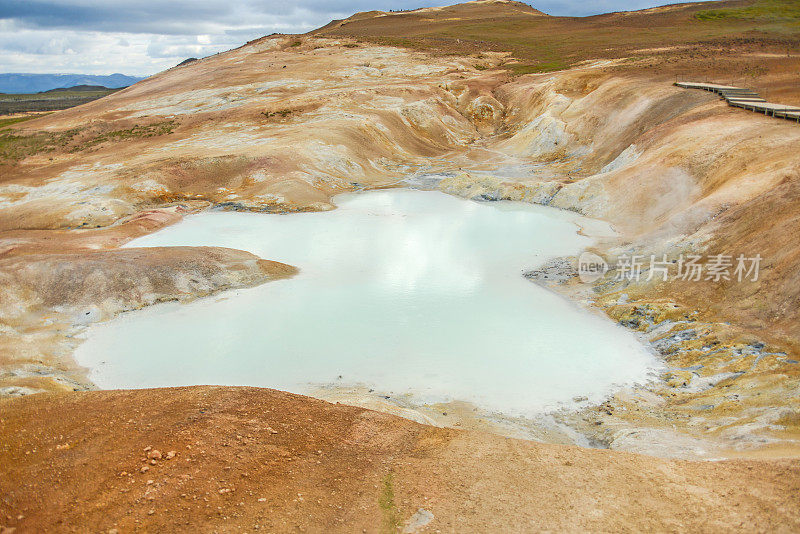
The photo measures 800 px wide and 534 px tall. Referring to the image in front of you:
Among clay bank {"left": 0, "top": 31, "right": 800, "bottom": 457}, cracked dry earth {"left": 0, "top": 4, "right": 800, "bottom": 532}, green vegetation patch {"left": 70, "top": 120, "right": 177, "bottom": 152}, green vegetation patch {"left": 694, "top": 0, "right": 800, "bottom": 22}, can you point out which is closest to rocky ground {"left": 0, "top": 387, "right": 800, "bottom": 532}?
cracked dry earth {"left": 0, "top": 4, "right": 800, "bottom": 532}

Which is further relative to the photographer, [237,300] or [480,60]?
[480,60]

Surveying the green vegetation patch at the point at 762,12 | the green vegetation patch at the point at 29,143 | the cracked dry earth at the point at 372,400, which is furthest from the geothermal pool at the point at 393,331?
the green vegetation patch at the point at 762,12

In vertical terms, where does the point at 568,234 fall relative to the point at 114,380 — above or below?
above

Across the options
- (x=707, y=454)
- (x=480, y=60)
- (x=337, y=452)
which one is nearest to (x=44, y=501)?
(x=337, y=452)

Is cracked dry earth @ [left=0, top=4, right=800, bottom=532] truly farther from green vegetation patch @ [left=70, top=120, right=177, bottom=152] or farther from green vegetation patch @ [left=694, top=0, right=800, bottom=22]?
green vegetation patch @ [left=694, top=0, right=800, bottom=22]

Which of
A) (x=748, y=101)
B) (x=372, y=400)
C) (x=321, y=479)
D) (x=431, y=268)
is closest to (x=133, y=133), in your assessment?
(x=431, y=268)

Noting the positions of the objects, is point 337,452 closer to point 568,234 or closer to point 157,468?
point 157,468
